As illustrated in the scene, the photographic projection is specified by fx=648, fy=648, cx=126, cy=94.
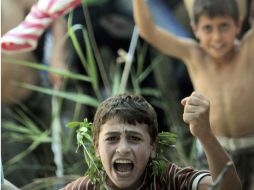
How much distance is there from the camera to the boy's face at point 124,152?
6.02 feet

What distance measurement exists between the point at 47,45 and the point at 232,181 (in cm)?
150

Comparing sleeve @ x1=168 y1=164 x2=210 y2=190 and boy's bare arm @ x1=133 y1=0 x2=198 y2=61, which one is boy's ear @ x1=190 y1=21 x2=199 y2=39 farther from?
sleeve @ x1=168 y1=164 x2=210 y2=190

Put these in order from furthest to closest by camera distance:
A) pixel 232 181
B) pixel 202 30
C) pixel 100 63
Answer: pixel 100 63, pixel 202 30, pixel 232 181

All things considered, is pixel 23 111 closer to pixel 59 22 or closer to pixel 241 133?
pixel 59 22

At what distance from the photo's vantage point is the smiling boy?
1.76m

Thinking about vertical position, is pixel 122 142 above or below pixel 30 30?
below

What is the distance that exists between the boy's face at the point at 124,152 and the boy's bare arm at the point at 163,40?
40.3 inches

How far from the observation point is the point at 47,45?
3.03 metres

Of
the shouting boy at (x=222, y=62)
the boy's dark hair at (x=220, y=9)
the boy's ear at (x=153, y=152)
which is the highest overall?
the boy's dark hair at (x=220, y=9)

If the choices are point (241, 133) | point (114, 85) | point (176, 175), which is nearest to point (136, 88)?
point (114, 85)

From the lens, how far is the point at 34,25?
2975 millimetres

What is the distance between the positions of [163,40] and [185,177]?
3.49ft

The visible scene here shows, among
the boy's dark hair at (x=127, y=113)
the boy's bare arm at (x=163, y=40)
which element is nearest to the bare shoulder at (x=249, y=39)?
the boy's bare arm at (x=163, y=40)

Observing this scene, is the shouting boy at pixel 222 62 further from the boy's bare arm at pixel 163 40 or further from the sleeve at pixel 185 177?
the sleeve at pixel 185 177
